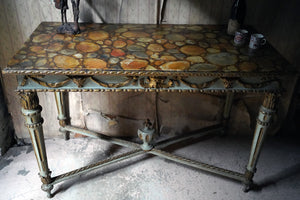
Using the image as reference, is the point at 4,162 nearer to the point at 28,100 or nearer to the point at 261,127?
the point at 28,100

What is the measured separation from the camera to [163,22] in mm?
2275

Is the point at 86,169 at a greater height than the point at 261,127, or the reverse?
the point at 261,127

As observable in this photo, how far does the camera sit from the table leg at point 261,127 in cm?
182

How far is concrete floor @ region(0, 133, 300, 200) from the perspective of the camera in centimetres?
218

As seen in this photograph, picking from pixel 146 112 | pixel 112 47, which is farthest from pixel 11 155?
pixel 112 47

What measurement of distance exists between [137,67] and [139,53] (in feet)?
0.59

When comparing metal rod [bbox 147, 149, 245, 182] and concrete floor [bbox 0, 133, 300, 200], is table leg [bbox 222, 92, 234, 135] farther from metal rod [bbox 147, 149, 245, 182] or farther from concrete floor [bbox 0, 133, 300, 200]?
metal rod [bbox 147, 149, 245, 182]

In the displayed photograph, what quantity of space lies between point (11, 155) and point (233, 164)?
1.89m

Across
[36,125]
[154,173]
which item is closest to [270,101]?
[154,173]

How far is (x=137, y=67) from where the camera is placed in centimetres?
166

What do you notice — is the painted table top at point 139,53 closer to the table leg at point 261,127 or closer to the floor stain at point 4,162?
the table leg at point 261,127

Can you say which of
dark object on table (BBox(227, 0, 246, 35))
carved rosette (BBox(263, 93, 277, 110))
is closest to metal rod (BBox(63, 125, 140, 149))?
carved rosette (BBox(263, 93, 277, 110))

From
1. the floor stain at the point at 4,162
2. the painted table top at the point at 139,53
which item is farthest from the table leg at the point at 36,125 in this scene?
the floor stain at the point at 4,162

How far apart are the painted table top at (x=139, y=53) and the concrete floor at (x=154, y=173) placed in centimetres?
102
